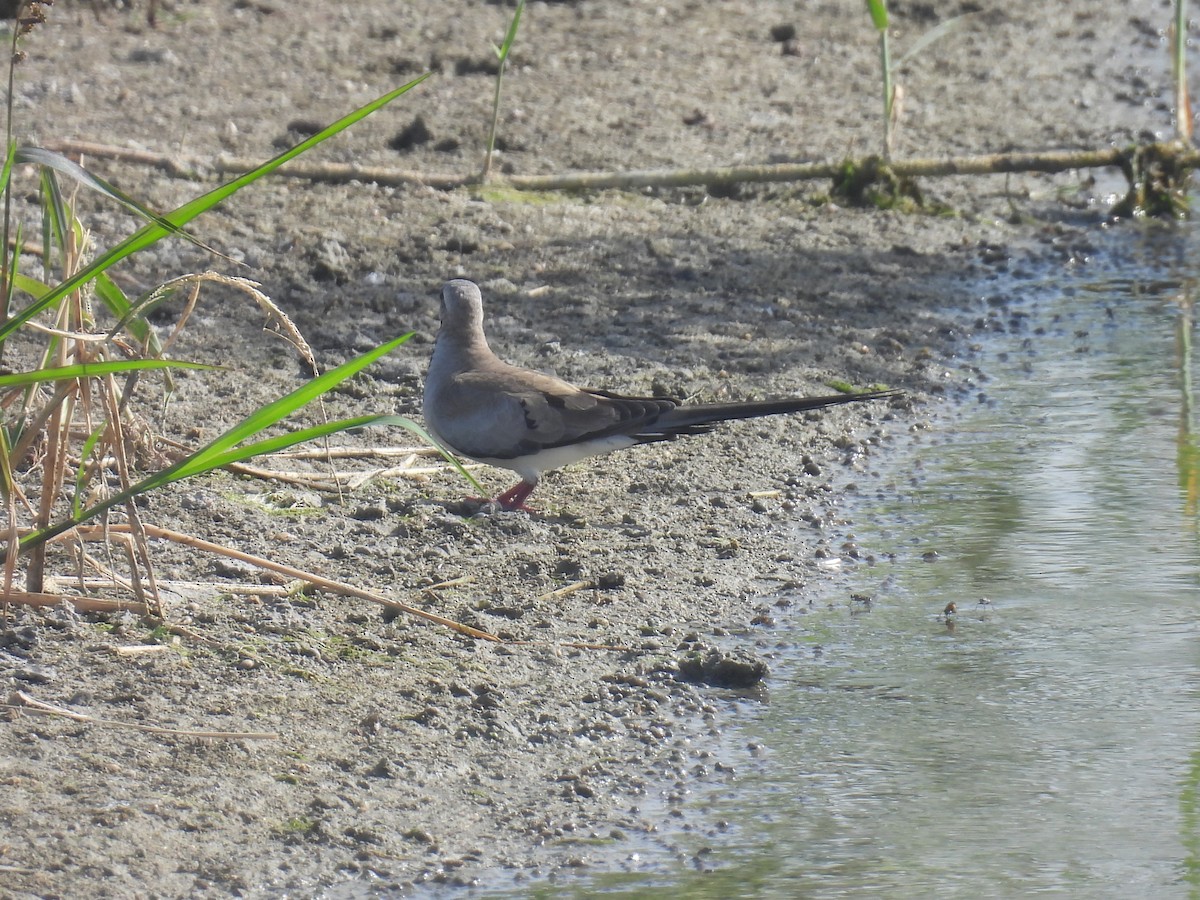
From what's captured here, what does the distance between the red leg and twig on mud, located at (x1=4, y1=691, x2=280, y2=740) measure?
5.67 feet

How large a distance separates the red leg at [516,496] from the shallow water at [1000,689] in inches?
40.4

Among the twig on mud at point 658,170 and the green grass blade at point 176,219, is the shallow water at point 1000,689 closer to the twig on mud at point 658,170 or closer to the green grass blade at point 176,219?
the green grass blade at point 176,219

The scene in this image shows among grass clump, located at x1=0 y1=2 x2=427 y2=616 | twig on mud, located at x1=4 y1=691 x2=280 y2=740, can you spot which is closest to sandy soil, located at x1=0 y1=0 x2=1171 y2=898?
twig on mud, located at x1=4 y1=691 x2=280 y2=740

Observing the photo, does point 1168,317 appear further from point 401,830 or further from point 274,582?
point 401,830

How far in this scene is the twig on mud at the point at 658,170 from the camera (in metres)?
7.42

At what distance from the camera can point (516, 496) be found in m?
5.19

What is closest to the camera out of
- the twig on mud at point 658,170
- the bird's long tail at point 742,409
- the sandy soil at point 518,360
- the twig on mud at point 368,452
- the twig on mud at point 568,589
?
the sandy soil at point 518,360

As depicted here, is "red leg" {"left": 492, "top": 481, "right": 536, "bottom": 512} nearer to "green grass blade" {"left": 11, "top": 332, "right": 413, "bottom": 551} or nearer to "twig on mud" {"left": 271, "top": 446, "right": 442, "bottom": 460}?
"twig on mud" {"left": 271, "top": 446, "right": 442, "bottom": 460}

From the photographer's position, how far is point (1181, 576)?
462 centimetres

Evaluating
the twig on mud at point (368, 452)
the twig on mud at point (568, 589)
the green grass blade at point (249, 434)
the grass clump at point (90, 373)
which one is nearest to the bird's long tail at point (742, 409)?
the twig on mud at point (568, 589)

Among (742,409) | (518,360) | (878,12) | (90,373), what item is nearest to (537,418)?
(742,409)

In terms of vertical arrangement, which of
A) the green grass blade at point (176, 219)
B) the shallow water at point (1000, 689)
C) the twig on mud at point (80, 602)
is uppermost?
the green grass blade at point (176, 219)

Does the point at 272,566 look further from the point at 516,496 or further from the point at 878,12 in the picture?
the point at 878,12

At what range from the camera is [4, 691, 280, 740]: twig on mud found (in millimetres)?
3422
